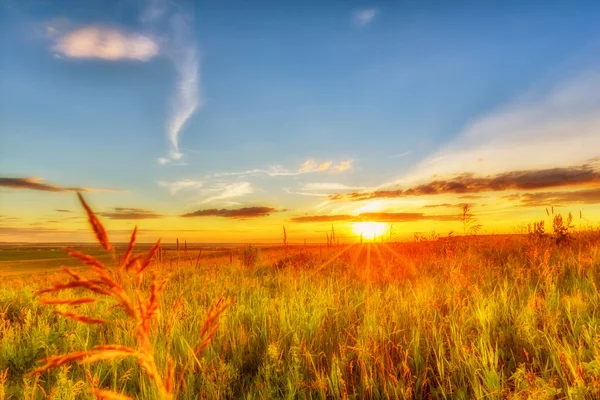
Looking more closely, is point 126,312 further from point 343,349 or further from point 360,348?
point 343,349

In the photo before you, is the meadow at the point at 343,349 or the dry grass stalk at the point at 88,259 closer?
the dry grass stalk at the point at 88,259

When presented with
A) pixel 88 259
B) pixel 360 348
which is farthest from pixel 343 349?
Result: pixel 88 259

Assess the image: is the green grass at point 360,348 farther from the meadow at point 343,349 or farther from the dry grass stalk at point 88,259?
the dry grass stalk at point 88,259

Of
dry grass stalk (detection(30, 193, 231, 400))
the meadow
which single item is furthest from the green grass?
dry grass stalk (detection(30, 193, 231, 400))

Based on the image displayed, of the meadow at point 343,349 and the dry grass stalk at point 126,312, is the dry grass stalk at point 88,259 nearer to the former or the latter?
the dry grass stalk at point 126,312

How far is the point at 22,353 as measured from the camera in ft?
15.2

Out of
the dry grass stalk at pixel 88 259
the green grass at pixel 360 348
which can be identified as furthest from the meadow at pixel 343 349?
the dry grass stalk at pixel 88 259

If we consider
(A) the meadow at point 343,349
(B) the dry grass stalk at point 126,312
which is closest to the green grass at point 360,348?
(A) the meadow at point 343,349

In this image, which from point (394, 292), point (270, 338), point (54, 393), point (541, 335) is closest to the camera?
point (54, 393)

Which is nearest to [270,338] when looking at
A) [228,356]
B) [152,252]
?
[228,356]

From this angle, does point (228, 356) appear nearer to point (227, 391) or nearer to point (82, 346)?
point (227, 391)

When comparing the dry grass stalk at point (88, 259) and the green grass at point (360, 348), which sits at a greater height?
the dry grass stalk at point (88, 259)

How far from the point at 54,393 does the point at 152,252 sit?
10.0 feet

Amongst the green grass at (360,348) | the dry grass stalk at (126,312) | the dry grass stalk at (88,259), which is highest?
the dry grass stalk at (88,259)
